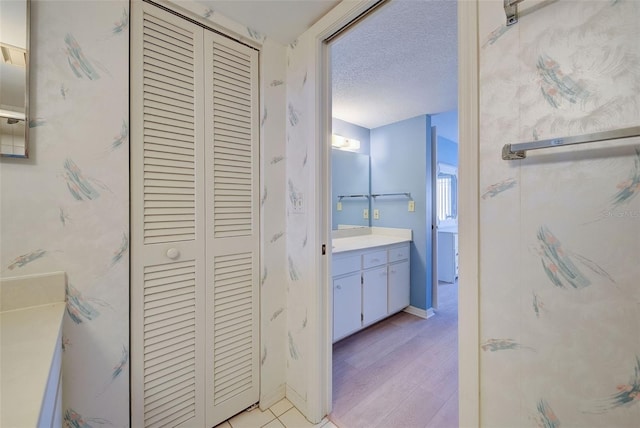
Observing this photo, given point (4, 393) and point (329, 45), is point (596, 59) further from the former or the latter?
point (4, 393)

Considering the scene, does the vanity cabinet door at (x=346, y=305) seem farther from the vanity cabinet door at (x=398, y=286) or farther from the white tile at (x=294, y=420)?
the white tile at (x=294, y=420)

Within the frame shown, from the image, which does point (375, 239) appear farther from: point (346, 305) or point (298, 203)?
point (298, 203)

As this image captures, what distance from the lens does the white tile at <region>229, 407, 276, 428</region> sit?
4.68 feet

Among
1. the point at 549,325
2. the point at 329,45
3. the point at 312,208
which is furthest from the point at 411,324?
the point at 329,45

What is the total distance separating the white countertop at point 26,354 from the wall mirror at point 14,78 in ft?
1.60

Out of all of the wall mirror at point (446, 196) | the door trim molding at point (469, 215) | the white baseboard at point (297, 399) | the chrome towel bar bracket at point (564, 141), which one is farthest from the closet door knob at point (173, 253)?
the wall mirror at point (446, 196)

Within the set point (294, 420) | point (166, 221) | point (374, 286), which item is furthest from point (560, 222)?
point (374, 286)

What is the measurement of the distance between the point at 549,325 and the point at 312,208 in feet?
3.51

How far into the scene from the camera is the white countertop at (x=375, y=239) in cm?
252

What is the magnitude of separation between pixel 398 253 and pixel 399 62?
1828mm

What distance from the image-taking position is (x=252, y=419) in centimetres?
147

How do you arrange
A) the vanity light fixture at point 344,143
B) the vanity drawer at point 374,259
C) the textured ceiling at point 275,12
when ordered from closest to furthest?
the textured ceiling at point 275,12
the vanity drawer at point 374,259
the vanity light fixture at point 344,143

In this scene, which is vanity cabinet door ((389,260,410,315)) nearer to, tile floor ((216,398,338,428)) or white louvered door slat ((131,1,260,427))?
tile floor ((216,398,338,428))

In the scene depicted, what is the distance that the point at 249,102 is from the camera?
1.51 meters
